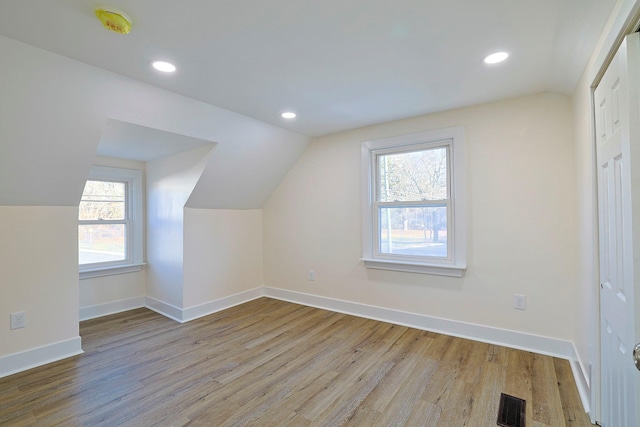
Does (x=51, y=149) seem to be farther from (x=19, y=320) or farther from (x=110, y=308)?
(x=110, y=308)

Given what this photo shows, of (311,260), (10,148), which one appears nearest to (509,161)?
(311,260)

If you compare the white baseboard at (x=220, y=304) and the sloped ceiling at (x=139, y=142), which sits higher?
the sloped ceiling at (x=139, y=142)

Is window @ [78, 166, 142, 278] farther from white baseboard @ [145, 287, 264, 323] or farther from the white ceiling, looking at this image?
the white ceiling

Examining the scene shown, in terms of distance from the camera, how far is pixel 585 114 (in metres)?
1.94

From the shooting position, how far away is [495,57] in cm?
197

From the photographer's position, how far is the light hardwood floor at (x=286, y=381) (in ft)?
6.07

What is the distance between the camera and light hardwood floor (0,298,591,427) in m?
1.85

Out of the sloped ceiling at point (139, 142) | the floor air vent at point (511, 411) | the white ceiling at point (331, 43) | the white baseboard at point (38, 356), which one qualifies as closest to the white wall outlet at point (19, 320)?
the white baseboard at point (38, 356)

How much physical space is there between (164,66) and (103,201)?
103 inches

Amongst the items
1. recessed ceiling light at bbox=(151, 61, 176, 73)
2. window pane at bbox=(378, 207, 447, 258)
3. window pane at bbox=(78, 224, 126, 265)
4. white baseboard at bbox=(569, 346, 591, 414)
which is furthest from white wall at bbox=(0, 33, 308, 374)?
white baseboard at bbox=(569, 346, 591, 414)

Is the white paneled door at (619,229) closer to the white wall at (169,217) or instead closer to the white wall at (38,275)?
the white wall at (169,217)

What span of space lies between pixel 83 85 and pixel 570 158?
376 cm

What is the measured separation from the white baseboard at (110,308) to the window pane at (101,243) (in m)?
0.54

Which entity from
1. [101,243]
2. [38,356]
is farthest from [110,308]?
[38,356]
